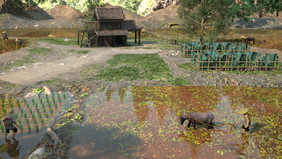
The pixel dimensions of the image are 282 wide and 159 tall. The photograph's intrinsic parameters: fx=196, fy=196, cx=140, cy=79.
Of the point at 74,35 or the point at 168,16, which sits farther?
the point at 168,16

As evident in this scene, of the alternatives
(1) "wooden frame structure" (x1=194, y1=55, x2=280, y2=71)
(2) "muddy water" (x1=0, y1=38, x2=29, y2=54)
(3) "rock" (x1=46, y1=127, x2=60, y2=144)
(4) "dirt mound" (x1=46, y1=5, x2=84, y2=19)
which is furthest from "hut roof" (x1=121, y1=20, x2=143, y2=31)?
(4) "dirt mound" (x1=46, y1=5, x2=84, y2=19)

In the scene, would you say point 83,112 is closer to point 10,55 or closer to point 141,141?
point 141,141

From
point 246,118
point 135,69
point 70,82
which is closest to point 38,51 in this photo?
point 70,82

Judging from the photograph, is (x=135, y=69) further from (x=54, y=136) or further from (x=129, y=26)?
(x=129, y=26)

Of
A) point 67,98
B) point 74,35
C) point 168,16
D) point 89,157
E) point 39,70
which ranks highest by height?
point 168,16

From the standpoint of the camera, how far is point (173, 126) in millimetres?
8625

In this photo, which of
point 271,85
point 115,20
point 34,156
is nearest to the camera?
point 34,156

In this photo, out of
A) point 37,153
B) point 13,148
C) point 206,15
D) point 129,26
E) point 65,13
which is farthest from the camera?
point 65,13

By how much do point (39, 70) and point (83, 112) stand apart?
378 inches

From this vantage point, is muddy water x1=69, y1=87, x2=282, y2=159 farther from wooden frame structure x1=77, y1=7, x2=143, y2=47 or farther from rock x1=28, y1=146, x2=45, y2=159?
wooden frame structure x1=77, y1=7, x2=143, y2=47

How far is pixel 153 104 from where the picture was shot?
10875mm

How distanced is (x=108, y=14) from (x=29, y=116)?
2204 centimetres

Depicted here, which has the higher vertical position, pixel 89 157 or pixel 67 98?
pixel 67 98

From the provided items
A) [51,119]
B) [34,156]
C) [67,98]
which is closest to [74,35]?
[67,98]
